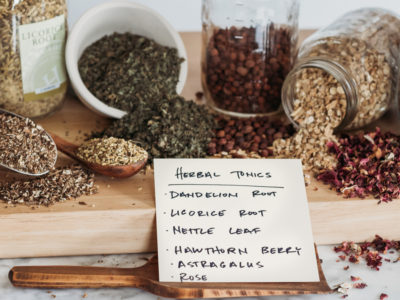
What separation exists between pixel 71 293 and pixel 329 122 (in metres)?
0.62

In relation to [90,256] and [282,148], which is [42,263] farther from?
[282,148]

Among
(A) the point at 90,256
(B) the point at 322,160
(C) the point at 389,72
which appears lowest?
(A) the point at 90,256

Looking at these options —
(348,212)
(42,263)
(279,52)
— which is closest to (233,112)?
(279,52)

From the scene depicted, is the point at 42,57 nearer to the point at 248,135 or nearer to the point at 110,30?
the point at 110,30

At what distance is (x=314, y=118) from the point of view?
3.64 ft

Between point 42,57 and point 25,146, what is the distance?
24cm

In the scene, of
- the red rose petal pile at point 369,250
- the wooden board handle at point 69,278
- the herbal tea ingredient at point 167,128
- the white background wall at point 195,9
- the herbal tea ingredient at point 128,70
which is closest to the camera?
the wooden board handle at point 69,278

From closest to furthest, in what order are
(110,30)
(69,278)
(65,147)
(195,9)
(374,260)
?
1. (69,278)
2. (374,260)
3. (65,147)
4. (110,30)
5. (195,9)

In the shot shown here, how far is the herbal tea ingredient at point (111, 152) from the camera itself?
0.96m

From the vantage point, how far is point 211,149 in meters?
1.08

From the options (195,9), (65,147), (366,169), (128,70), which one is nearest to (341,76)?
(366,169)

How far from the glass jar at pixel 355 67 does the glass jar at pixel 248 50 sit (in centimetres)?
6

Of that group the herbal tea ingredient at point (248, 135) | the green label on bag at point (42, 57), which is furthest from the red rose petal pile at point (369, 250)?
the green label on bag at point (42, 57)

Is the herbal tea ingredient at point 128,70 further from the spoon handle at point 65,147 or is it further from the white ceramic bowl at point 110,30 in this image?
the spoon handle at point 65,147
